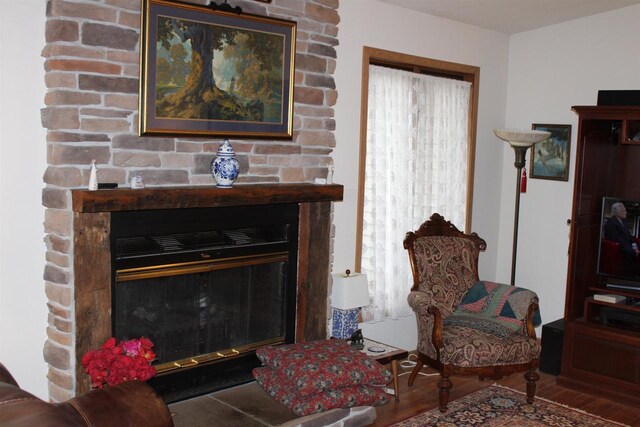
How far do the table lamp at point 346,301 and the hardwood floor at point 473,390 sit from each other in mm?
554

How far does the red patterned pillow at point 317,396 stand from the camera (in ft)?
11.2

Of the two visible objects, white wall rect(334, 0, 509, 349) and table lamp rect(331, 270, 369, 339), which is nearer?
table lamp rect(331, 270, 369, 339)

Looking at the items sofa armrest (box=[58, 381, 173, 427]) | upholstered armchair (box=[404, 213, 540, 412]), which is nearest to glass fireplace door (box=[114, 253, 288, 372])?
upholstered armchair (box=[404, 213, 540, 412])

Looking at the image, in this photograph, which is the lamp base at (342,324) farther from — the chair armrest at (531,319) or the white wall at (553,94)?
the white wall at (553,94)

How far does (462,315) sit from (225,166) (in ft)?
6.41

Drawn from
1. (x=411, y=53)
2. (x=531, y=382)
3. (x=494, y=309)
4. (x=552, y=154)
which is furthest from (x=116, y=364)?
(x=552, y=154)

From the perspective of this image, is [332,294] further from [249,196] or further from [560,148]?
[560,148]

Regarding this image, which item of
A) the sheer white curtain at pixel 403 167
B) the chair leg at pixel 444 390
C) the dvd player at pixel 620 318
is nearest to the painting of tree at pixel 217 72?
the sheer white curtain at pixel 403 167

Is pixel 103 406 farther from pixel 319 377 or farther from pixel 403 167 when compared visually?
pixel 403 167

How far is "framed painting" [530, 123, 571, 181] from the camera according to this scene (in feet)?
18.2

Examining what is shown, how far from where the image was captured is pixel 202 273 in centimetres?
387

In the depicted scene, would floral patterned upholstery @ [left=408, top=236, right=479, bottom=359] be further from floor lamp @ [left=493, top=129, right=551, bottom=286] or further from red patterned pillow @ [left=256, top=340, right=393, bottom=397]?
red patterned pillow @ [left=256, top=340, right=393, bottom=397]

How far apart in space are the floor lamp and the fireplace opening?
1.92 metres

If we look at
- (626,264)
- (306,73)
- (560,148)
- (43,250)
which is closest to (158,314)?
(43,250)
